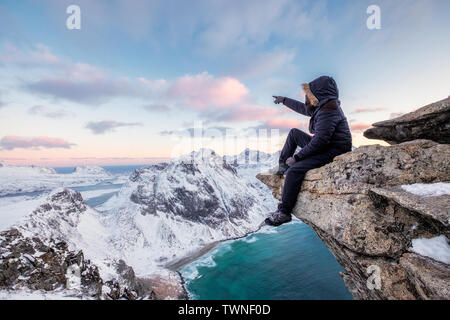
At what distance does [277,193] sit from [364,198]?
2727 mm

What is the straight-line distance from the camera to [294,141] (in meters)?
5.87

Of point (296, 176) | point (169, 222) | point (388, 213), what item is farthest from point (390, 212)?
point (169, 222)

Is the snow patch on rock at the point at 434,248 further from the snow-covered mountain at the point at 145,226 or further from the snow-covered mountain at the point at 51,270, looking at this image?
the snow-covered mountain at the point at 145,226

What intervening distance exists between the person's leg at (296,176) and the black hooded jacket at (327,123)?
6.6 inches

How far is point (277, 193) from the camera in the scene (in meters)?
6.61

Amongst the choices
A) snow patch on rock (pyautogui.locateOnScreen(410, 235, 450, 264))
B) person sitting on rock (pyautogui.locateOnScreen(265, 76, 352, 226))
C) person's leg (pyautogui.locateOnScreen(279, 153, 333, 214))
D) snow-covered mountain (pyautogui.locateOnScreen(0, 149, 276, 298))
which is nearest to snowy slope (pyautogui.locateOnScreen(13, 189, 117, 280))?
snow-covered mountain (pyautogui.locateOnScreen(0, 149, 276, 298))

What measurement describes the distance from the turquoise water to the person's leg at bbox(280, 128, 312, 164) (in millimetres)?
79566

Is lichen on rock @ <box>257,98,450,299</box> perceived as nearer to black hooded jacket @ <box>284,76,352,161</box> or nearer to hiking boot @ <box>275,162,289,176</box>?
black hooded jacket @ <box>284,76,352,161</box>

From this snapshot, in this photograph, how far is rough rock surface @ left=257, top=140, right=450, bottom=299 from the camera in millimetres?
3264

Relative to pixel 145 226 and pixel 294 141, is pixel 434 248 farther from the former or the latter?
pixel 145 226

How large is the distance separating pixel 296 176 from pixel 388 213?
203cm

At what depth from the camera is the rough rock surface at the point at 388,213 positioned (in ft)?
10.7

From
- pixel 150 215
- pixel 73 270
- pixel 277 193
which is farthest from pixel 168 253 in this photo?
pixel 277 193
